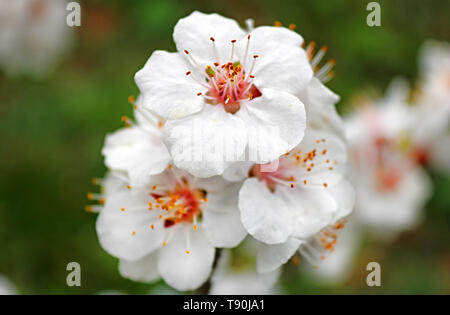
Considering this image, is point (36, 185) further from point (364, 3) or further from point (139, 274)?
point (364, 3)

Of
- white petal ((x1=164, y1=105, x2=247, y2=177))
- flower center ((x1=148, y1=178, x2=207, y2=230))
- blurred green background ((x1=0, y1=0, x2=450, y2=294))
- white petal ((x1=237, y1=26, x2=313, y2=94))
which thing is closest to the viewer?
white petal ((x1=164, y1=105, x2=247, y2=177))

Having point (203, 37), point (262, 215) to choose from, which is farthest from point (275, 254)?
point (203, 37)

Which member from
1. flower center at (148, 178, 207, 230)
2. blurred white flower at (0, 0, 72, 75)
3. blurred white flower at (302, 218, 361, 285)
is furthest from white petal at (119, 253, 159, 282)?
blurred white flower at (0, 0, 72, 75)

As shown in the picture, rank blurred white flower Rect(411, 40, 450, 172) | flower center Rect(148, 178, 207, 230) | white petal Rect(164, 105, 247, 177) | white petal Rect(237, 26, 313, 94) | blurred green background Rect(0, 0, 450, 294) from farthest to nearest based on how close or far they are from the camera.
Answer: blurred green background Rect(0, 0, 450, 294), blurred white flower Rect(411, 40, 450, 172), flower center Rect(148, 178, 207, 230), white petal Rect(237, 26, 313, 94), white petal Rect(164, 105, 247, 177)

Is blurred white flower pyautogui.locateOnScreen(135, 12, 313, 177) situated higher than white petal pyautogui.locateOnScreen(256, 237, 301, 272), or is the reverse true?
blurred white flower pyautogui.locateOnScreen(135, 12, 313, 177)

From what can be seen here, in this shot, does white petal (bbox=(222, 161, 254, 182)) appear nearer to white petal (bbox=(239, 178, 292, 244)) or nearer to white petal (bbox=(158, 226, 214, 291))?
white petal (bbox=(239, 178, 292, 244))

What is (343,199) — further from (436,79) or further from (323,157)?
(436,79)

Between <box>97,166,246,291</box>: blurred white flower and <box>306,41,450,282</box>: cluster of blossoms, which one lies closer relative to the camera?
<box>97,166,246,291</box>: blurred white flower
